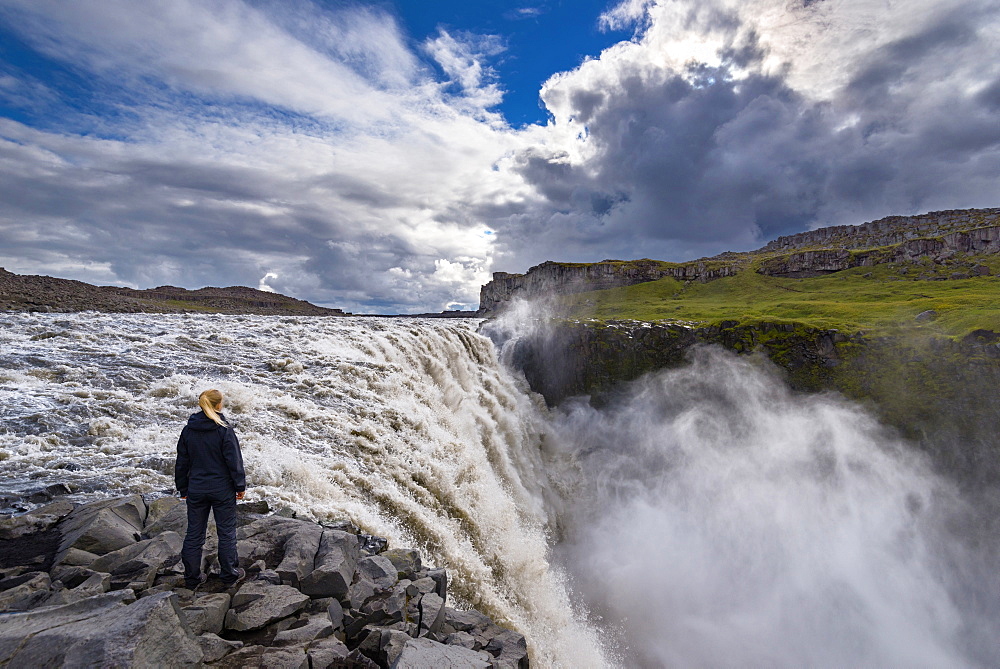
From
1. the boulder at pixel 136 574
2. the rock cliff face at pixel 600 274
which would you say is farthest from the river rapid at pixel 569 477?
the rock cliff face at pixel 600 274

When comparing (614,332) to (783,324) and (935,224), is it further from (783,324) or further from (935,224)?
(935,224)

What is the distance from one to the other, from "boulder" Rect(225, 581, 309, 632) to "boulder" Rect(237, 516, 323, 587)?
369 millimetres

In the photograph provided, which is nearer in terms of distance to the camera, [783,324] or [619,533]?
[619,533]

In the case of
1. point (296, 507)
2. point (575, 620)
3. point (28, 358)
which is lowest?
point (575, 620)

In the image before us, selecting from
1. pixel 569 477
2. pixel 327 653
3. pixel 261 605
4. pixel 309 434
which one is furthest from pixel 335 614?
pixel 569 477

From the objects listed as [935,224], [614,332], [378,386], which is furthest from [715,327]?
[935,224]

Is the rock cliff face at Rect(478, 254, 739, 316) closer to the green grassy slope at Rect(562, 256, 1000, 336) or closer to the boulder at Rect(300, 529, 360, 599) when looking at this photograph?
the green grassy slope at Rect(562, 256, 1000, 336)

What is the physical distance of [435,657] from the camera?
6.77 meters

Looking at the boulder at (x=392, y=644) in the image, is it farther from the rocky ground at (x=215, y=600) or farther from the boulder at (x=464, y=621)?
the boulder at (x=464, y=621)

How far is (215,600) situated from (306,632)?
1.38 m

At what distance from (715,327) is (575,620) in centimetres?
3334

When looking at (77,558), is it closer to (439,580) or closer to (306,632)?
(306,632)

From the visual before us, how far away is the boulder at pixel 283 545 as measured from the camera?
25.5ft

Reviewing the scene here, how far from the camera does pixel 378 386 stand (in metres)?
20.7
